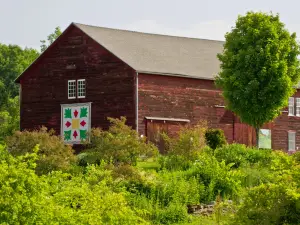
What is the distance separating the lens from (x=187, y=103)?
5172 cm

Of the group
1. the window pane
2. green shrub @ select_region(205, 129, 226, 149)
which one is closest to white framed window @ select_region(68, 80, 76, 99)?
the window pane

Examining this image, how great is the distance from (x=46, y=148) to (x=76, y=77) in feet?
55.1

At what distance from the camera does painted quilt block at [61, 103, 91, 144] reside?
167ft

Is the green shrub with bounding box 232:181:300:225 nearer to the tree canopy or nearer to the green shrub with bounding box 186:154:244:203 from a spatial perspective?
the green shrub with bounding box 186:154:244:203

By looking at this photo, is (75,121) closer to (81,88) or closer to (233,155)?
(81,88)

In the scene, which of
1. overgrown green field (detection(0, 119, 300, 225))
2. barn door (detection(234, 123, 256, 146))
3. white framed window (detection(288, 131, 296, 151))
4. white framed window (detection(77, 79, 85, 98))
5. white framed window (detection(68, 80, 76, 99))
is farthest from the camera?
white framed window (detection(288, 131, 296, 151))

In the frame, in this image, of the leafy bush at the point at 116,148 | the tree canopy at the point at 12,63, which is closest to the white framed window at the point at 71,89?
the leafy bush at the point at 116,148

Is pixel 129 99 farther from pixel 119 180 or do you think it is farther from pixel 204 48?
pixel 119 180

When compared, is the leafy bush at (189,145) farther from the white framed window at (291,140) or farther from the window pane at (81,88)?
the white framed window at (291,140)

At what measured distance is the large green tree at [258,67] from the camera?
4856 centimetres

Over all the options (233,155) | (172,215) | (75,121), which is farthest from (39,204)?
(75,121)

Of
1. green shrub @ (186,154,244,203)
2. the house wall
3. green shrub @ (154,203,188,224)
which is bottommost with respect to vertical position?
green shrub @ (154,203,188,224)

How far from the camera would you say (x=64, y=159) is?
34.7 metres

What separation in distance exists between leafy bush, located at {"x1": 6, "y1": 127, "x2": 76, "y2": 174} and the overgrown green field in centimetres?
4
